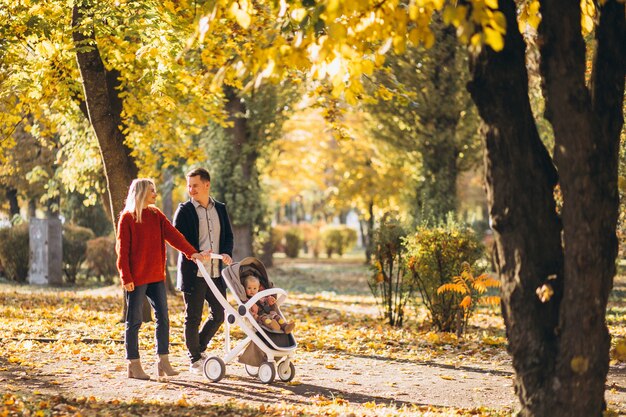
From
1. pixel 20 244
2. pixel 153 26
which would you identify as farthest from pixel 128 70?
pixel 20 244

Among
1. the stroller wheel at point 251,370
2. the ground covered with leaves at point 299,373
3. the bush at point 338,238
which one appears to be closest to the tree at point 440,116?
the ground covered with leaves at point 299,373

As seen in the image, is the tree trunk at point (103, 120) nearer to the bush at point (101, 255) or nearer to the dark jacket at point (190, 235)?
the dark jacket at point (190, 235)

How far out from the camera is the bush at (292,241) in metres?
42.3

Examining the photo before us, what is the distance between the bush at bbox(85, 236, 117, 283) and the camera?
2406 cm

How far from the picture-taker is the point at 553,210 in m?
5.73

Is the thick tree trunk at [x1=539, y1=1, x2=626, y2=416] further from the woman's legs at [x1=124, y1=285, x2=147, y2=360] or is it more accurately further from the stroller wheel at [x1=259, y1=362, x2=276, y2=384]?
the woman's legs at [x1=124, y1=285, x2=147, y2=360]

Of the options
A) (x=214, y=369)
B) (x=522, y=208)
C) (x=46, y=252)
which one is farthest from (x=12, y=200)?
(x=522, y=208)

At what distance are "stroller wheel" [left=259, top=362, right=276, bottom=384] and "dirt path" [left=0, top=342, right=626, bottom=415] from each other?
2.6 inches

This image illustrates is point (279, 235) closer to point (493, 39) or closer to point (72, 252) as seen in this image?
point (72, 252)

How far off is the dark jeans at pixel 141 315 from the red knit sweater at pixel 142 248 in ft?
0.35

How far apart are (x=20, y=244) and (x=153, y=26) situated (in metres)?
15.9

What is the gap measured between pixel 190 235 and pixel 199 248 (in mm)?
165

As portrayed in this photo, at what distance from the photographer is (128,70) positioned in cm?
1389

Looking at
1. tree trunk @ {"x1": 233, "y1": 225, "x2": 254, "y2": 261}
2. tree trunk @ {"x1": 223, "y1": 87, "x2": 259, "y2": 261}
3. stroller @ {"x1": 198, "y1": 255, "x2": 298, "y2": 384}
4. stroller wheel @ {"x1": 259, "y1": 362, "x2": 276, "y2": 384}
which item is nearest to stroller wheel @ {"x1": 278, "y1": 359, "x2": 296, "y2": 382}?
stroller @ {"x1": 198, "y1": 255, "x2": 298, "y2": 384}
